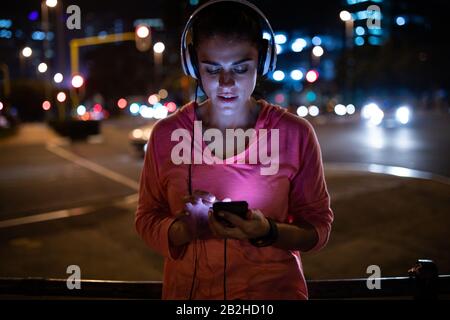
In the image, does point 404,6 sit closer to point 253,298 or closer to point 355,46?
point 355,46

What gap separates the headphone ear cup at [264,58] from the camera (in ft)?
5.83

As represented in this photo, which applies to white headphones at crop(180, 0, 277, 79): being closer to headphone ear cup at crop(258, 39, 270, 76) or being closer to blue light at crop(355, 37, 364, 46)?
headphone ear cup at crop(258, 39, 270, 76)

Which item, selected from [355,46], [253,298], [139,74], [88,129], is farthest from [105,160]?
[139,74]

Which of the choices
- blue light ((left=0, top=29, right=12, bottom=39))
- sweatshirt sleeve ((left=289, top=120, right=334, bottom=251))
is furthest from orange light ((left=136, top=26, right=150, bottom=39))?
sweatshirt sleeve ((left=289, top=120, right=334, bottom=251))

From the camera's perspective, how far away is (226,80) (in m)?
1.67

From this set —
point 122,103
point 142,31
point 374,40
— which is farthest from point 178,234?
point 374,40

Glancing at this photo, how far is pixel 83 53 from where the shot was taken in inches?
2776

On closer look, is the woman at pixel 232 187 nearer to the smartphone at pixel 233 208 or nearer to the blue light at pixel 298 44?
the smartphone at pixel 233 208

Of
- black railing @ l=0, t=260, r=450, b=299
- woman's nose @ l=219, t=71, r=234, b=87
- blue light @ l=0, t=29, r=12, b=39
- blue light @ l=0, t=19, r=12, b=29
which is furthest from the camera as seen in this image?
blue light @ l=0, t=29, r=12, b=39

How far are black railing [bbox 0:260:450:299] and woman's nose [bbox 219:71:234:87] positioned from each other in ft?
3.83

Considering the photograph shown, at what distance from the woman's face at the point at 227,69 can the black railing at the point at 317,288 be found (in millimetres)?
1112

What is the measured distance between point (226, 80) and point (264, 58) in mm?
222

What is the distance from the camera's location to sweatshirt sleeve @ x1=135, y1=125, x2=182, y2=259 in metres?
1.67

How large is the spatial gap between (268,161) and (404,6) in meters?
57.3
